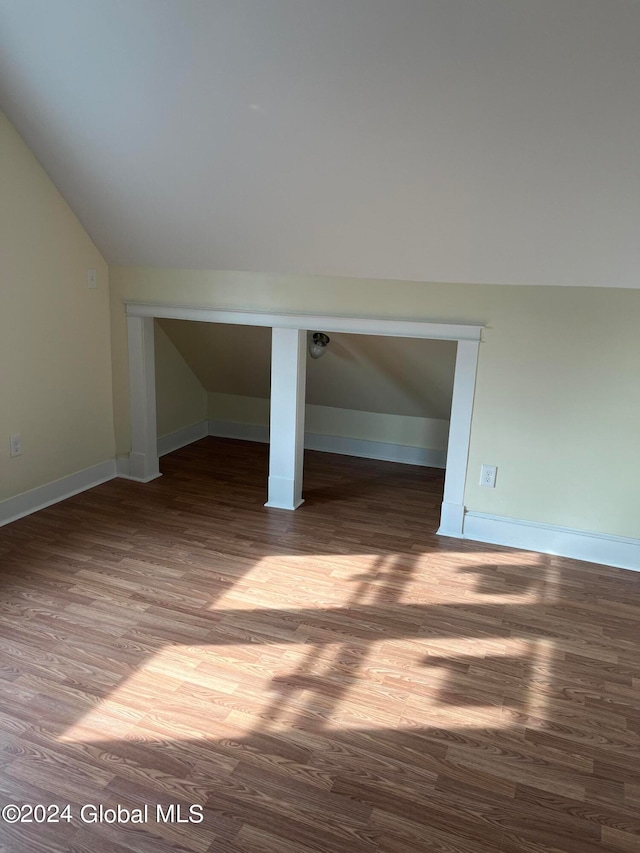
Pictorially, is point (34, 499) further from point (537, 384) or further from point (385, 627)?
point (537, 384)

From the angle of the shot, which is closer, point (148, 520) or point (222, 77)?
point (222, 77)

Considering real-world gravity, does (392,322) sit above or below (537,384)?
above

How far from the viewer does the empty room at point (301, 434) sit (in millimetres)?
1831

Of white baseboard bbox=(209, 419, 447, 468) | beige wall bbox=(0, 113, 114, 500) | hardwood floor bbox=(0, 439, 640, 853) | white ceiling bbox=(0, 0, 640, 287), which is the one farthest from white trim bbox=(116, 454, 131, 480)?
white ceiling bbox=(0, 0, 640, 287)

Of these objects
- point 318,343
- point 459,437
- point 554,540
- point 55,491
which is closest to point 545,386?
point 459,437

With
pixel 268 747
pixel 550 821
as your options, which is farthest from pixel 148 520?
pixel 550 821

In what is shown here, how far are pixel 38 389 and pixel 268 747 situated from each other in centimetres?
239

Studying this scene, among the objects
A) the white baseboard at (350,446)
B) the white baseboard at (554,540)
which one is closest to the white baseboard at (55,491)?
the white baseboard at (350,446)

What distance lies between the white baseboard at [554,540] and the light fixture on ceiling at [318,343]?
1.43m

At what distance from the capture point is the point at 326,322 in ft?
11.1

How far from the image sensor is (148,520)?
3492mm

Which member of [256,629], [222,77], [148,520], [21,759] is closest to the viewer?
[21,759]

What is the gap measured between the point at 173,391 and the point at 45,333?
134cm

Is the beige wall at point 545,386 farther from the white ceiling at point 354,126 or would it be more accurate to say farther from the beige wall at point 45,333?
the beige wall at point 45,333
